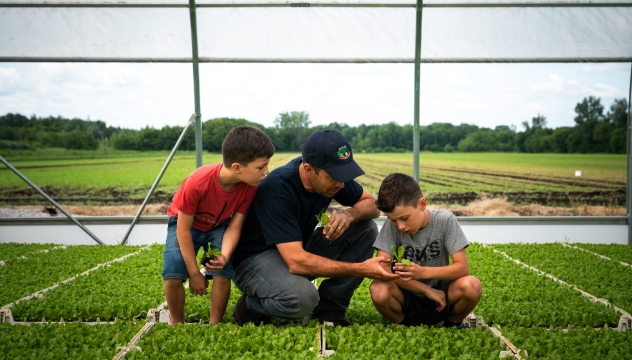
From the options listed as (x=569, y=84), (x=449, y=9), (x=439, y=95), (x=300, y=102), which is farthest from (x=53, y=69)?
(x=569, y=84)

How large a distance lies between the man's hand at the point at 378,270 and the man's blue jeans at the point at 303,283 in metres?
0.33

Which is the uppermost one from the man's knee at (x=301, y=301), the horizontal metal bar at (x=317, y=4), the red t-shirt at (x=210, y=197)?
the horizontal metal bar at (x=317, y=4)

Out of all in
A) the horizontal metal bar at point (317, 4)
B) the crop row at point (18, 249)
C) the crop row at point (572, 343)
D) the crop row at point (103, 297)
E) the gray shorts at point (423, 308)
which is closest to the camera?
the crop row at point (572, 343)

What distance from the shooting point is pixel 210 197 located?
318cm

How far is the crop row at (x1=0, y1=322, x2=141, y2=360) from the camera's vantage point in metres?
2.64

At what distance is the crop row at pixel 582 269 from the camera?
3.93 m

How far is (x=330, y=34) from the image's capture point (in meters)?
6.68

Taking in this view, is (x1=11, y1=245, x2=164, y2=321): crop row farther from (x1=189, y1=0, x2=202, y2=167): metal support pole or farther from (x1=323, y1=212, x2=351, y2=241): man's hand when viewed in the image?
(x1=189, y1=0, x2=202, y2=167): metal support pole

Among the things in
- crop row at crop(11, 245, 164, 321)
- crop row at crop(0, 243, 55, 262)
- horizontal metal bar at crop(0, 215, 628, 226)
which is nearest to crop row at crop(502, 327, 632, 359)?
crop row at crop(11, 245, 164, 321)

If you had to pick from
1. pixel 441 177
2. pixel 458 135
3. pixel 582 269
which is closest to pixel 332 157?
pixel 582 269

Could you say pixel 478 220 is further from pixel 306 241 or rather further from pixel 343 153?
pixel 343 153

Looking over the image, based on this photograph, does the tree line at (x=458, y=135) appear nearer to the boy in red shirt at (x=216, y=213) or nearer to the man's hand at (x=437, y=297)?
the man's hand at (x=437, y=297)

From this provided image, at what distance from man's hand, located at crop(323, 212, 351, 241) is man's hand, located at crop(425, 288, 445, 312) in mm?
588

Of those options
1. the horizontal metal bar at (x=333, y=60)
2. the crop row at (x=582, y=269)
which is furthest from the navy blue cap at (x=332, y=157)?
the horizontal metal bar at (x=333, y=60)
